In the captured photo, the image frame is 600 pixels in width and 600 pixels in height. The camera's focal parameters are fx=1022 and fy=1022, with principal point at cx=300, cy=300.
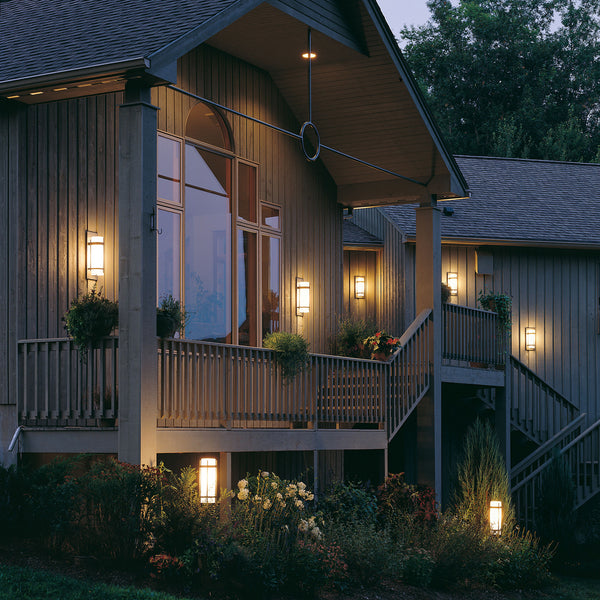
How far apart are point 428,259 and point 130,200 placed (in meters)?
6.73

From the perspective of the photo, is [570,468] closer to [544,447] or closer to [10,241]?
[544,447]

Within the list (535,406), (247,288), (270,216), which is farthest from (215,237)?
(535,406)

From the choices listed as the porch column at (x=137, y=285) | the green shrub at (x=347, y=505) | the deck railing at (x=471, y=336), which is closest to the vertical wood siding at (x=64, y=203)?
the porch column at (x=137, y=285)

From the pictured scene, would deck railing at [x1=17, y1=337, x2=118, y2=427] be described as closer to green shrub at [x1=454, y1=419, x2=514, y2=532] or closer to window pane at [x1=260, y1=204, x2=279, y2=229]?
window pane at [x1=260, y1=204, x2=279, y2=229]

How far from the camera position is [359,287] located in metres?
20.4

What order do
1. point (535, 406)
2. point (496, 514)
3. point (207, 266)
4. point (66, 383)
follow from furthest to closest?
1. point (535, 406)
2. point (496, 514)
3. point (207, 266)
4. point (66, 383)

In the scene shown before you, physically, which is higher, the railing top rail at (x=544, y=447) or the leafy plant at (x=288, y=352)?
the leafy plant at (x=288, y=352)

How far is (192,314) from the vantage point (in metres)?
13.2

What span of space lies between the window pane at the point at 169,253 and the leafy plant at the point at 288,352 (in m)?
1.40

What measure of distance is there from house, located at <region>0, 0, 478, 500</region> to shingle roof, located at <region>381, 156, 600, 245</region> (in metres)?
3.64

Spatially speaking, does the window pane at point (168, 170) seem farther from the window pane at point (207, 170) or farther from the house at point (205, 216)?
the window pane at point (207, 170)

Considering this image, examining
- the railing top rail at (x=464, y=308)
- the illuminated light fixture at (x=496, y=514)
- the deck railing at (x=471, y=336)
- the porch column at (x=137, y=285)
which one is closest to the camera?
the porch column at (x=137, y=285)

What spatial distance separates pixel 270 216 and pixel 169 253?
254 cm

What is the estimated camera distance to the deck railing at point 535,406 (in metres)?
19.0
